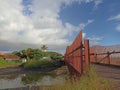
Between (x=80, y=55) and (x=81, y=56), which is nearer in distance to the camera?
(x=81, y=56)

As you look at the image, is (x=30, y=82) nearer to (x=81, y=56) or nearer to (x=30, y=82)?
(x=30, y=82)

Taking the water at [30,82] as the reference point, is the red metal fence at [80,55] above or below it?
above

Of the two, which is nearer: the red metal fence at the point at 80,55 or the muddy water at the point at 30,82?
the red metal fence at the point at 80,55

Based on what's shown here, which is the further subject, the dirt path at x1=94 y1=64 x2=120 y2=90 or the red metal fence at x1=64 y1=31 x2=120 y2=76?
the red metal fence at x1=64 y1=31 x2=120 y2=76

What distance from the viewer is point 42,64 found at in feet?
144

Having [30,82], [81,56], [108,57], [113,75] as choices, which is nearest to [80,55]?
[81,56]

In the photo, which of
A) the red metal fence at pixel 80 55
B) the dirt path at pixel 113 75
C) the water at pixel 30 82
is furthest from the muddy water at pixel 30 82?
the dirt path at pixel 113 75

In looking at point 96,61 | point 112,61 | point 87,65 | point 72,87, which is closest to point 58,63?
point 96,61

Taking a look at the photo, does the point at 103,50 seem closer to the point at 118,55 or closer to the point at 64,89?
the point at 118,55

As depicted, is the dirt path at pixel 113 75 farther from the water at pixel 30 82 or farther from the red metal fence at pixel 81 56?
the water at pixel 30 82

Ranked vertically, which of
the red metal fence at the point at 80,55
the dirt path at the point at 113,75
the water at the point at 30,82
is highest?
the red metal fence at the point at 80,55

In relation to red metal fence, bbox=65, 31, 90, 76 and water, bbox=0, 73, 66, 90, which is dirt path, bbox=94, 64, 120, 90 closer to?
red metal fence, bbox=65, 31, 90, 76

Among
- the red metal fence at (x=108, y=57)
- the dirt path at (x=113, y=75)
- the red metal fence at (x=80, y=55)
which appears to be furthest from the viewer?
the red metal fence at (x=108, y=57)

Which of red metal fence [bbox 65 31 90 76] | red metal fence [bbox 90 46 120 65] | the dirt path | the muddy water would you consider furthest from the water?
red metal fence [bbox 90 46 120 65]
